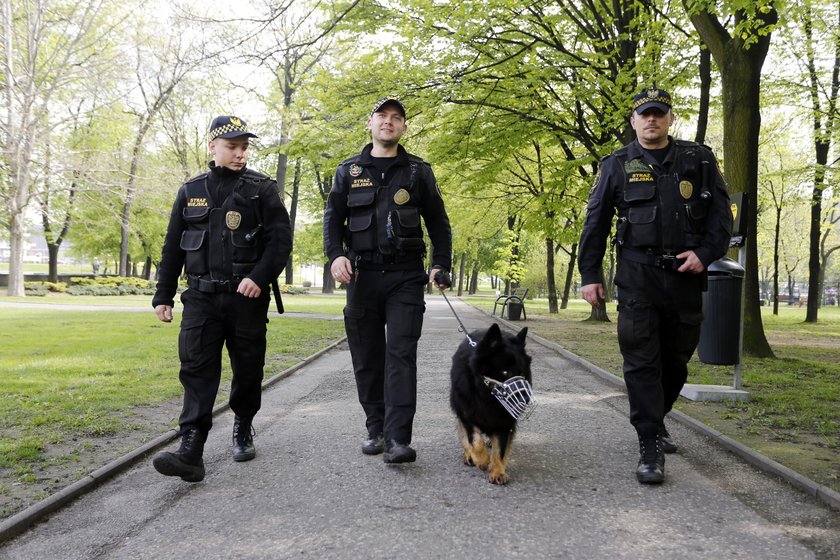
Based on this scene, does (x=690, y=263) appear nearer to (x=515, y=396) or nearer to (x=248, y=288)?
(x=515, y=396)

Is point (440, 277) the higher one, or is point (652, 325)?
point (440, 277)

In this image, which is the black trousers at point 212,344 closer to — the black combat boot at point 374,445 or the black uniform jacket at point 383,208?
the black uniform jacket at point 383,208

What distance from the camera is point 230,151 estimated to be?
4.18m

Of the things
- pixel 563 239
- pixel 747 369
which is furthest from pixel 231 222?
pixel 563 239

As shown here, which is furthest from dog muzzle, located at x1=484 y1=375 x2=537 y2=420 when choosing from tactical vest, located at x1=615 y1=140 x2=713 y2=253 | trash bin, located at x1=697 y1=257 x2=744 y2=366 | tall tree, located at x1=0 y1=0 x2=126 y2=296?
tall tree, located at x1=0 y1=0 x2=126 y2=296

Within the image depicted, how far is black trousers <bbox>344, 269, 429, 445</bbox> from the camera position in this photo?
4273mm

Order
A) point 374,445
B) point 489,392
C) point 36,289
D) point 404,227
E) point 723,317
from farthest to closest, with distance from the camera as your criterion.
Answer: point 36,289, point 723,317, point 374,445, point 404,227, point 489,392

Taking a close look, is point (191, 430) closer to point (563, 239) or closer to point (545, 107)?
point (545, 107)

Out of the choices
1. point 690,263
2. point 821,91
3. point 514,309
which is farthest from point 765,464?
point 821,91

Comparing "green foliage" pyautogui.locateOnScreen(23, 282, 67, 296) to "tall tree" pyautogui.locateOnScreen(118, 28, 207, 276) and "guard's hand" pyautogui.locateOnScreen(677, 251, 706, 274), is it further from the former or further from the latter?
"guard's hand" pyautogui.locateOnScreen(677, 251, 706, 274)

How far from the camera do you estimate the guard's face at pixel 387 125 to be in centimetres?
433

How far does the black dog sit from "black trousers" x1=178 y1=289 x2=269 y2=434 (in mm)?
1462

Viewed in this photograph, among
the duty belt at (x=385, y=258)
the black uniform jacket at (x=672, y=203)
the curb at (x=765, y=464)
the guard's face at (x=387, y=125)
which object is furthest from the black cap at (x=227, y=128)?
the curb at (x=765, y=464)

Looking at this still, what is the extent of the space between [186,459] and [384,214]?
2.08 m
